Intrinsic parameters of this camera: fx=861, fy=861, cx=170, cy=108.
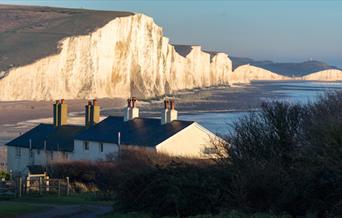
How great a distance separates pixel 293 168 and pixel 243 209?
98cm

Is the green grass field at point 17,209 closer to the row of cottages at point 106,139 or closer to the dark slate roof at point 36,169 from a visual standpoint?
the row of cottages at point 106,139

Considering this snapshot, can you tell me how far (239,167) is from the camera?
13125 mm

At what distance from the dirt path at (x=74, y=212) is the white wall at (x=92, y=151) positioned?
455 inches

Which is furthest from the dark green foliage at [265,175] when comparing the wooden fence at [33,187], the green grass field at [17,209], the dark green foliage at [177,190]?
the wooden fence at [33,187]

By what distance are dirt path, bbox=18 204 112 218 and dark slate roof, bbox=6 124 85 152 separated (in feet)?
46.6

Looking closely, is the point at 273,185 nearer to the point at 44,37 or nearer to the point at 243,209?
the point at 243,209

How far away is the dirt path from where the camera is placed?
15.0 meters

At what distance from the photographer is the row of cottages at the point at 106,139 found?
90.7 feet

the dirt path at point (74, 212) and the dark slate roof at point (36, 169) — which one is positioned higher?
the dirt path at point (74, 212)

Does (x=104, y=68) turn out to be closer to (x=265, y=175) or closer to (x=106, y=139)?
(x=106, y=139)

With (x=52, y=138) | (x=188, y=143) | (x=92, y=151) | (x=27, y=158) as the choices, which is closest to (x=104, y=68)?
(x=52, y=138)

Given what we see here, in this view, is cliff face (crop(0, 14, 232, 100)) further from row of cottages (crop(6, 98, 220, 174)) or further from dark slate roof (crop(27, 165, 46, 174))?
dark slate roof (crop(27, 165, 46, 174))

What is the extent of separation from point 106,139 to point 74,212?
A: 13.6 metres

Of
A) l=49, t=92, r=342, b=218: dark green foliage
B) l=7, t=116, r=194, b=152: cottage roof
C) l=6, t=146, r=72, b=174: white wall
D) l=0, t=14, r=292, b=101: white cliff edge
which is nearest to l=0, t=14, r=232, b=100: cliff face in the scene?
l=0, t=14, r=292, b=101: white cliff edge
